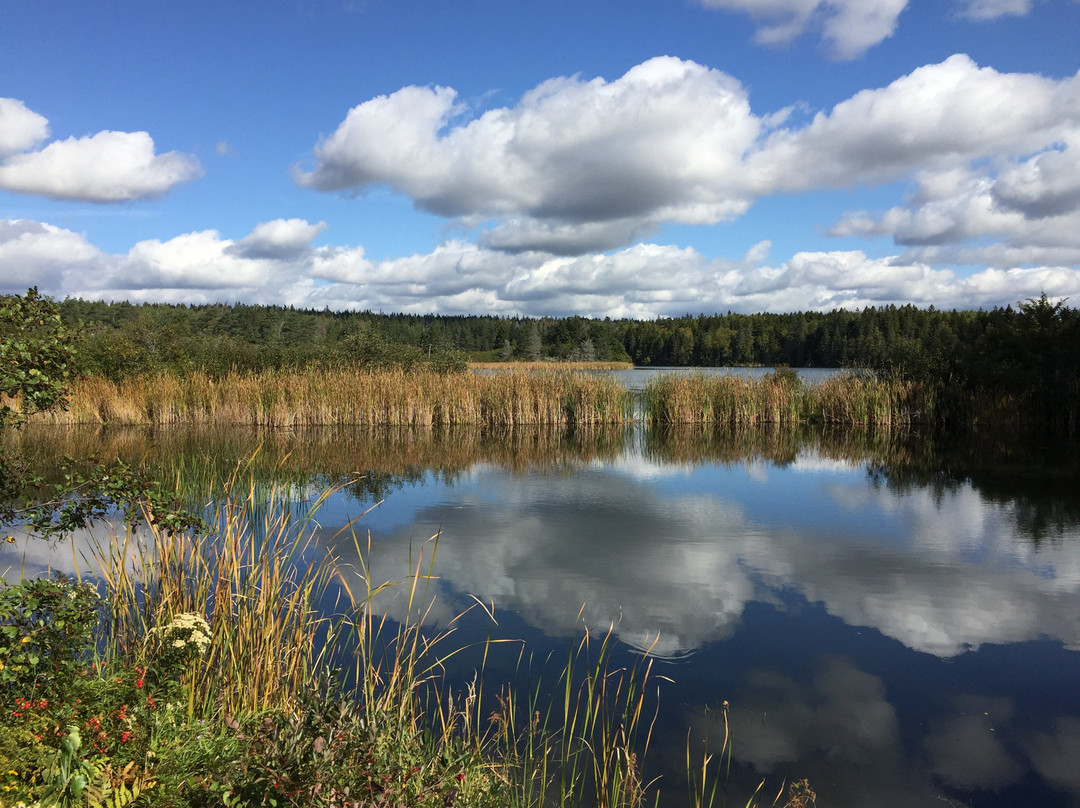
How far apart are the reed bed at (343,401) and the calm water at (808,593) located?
5610 millimetres

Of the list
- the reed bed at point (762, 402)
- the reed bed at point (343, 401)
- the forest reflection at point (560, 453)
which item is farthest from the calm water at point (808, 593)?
the reed bed at point (762, 402)

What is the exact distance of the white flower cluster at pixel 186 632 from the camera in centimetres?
271

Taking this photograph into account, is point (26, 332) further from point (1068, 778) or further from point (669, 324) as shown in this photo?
point (669, 324)

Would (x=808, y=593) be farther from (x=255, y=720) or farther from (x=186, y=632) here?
(x=186, y=632)

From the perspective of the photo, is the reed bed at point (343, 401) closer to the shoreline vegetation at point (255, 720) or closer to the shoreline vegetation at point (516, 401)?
the shoreline vegetation at point (516, 401)

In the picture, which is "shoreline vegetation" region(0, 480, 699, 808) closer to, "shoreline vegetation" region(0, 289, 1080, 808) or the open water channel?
"shoreline vegetation" region(0, 289, 1080, 808)

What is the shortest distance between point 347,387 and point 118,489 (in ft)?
50.9

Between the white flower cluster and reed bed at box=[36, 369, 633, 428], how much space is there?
1485 centimetres

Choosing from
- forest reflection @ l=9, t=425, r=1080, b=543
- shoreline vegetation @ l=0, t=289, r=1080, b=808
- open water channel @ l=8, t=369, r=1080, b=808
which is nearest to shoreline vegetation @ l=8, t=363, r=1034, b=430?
forest reflection @ l=9, t=425, r=1080, b=543

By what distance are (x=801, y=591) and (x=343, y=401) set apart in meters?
14.1

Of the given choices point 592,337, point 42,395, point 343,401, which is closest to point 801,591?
point 42,395

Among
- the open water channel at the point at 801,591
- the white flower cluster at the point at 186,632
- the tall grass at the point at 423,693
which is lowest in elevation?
the open water channel at the point at 801,591

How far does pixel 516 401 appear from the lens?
18.6 meters

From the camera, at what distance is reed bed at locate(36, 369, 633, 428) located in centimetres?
1772
